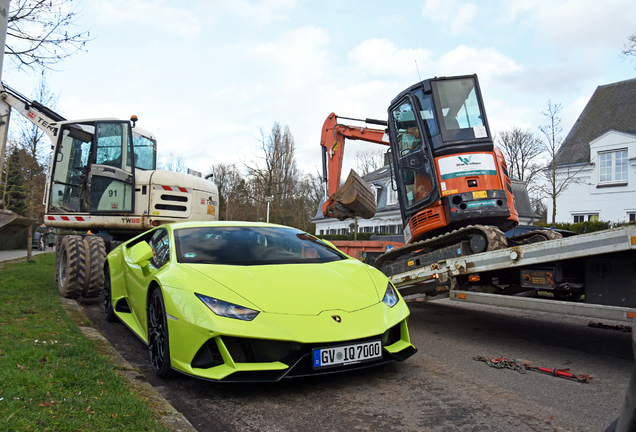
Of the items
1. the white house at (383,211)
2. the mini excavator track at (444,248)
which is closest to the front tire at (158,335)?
the mini excavator track at (444,248)

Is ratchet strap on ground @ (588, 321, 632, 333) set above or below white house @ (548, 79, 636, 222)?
below

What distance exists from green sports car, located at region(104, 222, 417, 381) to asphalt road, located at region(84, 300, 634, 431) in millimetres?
213

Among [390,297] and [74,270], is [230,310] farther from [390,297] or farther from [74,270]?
[74,270]

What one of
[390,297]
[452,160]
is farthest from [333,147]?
[390,297]

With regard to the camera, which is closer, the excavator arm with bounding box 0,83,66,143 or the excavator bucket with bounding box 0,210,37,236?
the excavator bucket with bounding box 0,210,37,236

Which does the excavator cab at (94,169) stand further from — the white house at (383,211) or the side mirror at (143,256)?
the white house at (383,211)

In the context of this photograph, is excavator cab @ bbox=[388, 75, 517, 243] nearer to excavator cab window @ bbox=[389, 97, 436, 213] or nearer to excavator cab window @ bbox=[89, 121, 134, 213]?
excavator cab window @ bbox=[389, 97, 436, 213]

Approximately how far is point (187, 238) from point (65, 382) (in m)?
1.70

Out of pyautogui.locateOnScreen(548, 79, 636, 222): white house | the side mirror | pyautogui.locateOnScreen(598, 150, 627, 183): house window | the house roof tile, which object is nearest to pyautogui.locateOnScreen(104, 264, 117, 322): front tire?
the side mirror

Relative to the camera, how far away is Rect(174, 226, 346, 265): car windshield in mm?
4301

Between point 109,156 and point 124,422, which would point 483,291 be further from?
point 109,156

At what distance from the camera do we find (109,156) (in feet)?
30.9

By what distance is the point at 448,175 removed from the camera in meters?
6.15

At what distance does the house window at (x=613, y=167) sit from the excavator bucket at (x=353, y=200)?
22279mm
